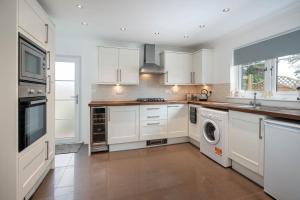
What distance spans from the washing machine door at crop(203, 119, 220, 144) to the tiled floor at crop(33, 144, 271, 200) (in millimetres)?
356

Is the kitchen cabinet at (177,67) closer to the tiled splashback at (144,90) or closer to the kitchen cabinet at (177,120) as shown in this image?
the tiled splashback at (144,90)

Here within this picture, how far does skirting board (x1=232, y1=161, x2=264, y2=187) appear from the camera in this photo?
213cm

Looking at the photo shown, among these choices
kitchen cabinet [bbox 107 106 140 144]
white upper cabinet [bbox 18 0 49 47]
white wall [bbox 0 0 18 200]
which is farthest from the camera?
kitchen cabinet [bbox 107 106 140 144]

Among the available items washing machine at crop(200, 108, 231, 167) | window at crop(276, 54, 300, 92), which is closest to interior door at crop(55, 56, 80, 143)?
washing machine at crop(200, 108, 231, 167)

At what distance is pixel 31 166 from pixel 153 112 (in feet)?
7.34

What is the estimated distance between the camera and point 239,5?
226 centimetres

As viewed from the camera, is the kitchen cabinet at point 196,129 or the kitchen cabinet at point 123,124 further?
the kitchen cabinet at point 196,129

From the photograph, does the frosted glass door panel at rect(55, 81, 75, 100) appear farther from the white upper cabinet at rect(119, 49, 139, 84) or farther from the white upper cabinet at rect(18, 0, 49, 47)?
the white upper cabinet at rect(18, 0, 49, 47)

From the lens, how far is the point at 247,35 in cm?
301

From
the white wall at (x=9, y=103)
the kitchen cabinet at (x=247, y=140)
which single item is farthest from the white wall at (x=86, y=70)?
the kitchen cabinet at (x=247, y=140)

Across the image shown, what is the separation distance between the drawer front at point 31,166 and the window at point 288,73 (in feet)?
11.2

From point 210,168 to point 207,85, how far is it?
2.15 m

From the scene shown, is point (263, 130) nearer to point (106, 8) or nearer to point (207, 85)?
point (207, 85)

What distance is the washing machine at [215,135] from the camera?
263 centimetres
